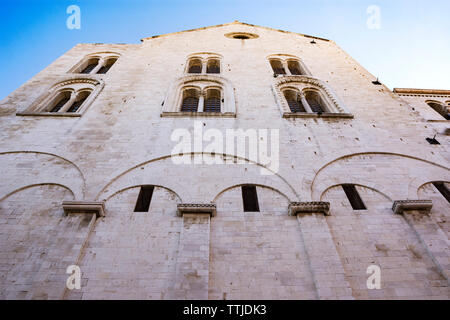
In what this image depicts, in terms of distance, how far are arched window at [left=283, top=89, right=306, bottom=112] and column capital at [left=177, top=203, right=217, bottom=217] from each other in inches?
279

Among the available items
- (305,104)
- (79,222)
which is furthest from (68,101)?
(305,104)

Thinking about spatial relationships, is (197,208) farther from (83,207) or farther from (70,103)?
(70,103)

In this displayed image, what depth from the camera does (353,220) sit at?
6.79 meters

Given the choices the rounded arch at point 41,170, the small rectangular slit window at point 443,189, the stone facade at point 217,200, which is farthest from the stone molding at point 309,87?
the rounded arch at point 41,170

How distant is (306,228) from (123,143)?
6175mm

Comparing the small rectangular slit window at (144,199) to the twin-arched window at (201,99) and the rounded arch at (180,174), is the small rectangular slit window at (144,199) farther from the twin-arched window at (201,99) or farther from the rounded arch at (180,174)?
the twin-arched window at (201,99)

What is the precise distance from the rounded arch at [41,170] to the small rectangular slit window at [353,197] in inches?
281

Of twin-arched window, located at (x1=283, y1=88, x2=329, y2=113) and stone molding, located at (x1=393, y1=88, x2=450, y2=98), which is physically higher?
stone molding, located at (x1=393, y1=88, x2=450, y2=98)

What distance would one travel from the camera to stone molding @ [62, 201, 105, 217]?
21.6 ft

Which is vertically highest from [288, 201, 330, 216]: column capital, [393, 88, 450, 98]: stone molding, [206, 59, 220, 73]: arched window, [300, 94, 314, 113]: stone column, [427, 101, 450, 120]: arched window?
[206, 59, 220, 73]: arched window

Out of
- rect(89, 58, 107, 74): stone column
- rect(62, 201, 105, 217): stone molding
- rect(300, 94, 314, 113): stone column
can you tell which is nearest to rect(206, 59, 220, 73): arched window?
rect(300, 94, 314, 113): stone column

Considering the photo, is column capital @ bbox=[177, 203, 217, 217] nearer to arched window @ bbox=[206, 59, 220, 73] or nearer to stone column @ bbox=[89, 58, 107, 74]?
arched window @ bbox=[206, 59, 220, 73]

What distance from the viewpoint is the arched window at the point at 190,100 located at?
11.8m
